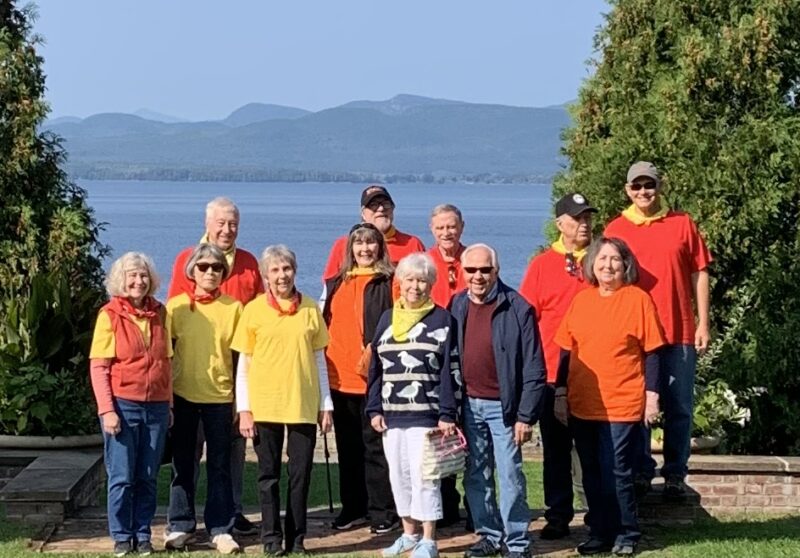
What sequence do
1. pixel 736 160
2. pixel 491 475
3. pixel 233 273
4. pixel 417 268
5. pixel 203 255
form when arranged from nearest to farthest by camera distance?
pixel 417 268 → pixel 203 255 → pixel 491 475 → pixel 233 273 → pixel 736 160

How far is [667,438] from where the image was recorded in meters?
8.06

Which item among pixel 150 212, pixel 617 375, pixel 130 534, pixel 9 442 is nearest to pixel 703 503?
pixel 617 375

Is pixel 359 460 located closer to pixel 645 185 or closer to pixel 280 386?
pixel 280 386

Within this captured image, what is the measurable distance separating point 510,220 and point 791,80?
53.5 metres

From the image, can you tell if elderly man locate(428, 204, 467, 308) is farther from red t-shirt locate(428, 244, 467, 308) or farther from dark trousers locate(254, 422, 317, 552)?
dark trousers locate(254, 422, 317, 552)

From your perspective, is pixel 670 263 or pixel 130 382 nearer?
pixel 130 382

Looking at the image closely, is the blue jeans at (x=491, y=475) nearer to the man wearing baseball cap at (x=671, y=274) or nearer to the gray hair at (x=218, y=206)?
the man wearing baseball cap at (x=671, y=274)

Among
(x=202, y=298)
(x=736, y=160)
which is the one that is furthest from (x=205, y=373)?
(x=736, y=160)

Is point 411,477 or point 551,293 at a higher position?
point 551,293

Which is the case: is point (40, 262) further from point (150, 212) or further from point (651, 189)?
point (150, 212)

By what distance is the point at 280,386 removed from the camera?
719 centimetres

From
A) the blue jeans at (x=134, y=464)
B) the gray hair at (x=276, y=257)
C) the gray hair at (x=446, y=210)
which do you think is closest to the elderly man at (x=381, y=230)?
the gray hair at (x=446, y=210)

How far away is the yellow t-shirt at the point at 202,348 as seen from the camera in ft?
24.0

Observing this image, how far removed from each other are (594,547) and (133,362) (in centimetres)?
259
